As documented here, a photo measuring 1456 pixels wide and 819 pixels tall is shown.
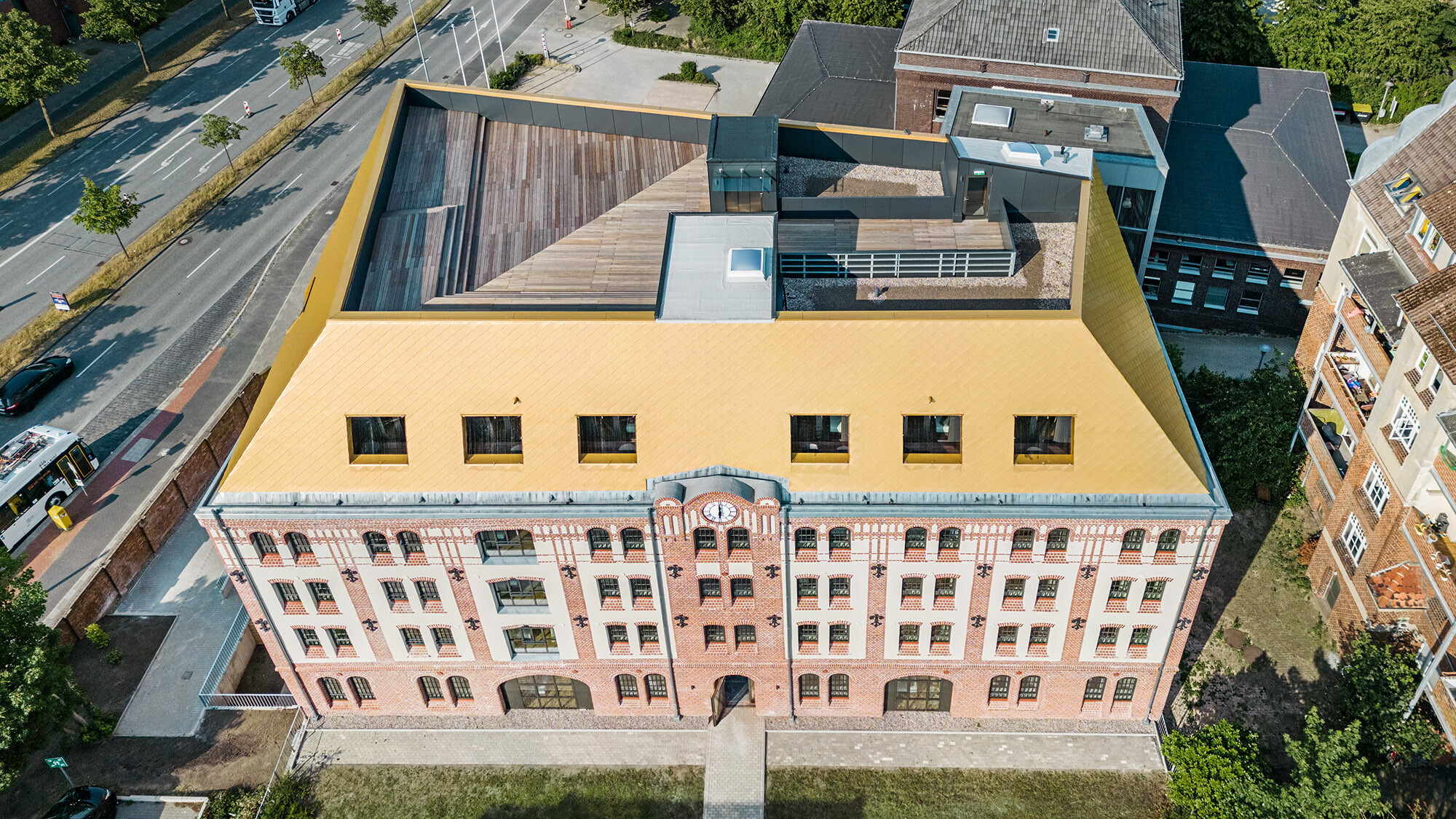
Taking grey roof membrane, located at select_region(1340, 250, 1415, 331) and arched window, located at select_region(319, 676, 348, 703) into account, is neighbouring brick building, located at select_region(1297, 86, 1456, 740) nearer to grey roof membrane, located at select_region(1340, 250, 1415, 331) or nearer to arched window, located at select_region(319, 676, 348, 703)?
grey roof membrane, located at select_region(1340, 250, 1415, 331)

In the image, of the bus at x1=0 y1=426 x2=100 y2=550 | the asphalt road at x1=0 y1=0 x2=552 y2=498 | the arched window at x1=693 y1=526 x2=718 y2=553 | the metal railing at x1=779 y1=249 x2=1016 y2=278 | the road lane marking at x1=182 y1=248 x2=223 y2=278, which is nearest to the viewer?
the arched window at x1=693 y1=526 x2=718 y2=553

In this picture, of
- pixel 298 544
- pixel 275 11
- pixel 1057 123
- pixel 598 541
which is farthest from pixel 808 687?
pixel 275 11

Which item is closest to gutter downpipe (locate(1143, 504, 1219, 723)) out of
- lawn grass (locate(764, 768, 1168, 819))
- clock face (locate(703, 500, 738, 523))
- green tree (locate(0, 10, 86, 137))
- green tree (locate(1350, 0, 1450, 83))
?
lawn grass (locate(764, 768, 1168, 819))

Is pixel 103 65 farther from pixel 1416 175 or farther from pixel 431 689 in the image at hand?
pixel 1416 175

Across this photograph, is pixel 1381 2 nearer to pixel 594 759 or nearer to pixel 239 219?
pixel 594 759

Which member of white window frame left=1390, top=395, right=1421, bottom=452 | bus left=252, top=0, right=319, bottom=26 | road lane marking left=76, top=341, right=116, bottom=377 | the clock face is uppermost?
bus left=252, top=0, right=319, bottom=26

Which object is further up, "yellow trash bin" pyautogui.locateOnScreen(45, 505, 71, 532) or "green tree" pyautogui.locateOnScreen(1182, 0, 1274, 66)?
"green tree" pyautogui.locateOnScreen(1182, 0, 1274, 66)
